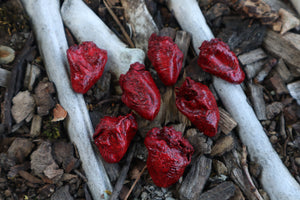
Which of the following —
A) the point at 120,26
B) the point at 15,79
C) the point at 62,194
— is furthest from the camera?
the point at 120,26

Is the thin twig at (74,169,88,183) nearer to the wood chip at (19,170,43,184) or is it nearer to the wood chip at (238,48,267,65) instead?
the wood chip at (19,170,43,184)

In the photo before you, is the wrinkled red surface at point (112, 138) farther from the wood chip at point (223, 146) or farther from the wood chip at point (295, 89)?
the wood chip at point (295, 89)

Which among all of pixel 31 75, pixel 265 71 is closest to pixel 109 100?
pixel 31 75

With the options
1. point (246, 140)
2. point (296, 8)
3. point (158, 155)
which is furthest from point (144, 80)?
point (296, 8)

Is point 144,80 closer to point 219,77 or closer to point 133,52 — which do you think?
point 133,52

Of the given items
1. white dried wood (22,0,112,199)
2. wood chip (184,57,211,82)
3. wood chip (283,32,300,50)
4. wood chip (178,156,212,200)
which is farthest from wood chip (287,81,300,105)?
white dried wood (22,0,112,199)

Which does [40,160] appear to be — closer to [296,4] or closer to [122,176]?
Result: [122,176]
